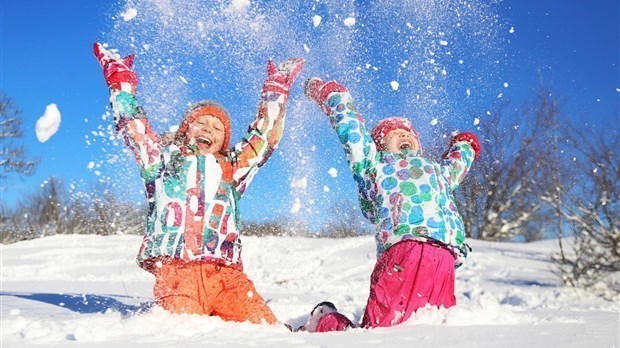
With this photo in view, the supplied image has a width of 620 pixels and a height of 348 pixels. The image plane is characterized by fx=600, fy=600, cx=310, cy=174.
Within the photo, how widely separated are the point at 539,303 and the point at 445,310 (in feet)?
12.8

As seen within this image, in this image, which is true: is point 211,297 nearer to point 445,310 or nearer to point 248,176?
point 248,176

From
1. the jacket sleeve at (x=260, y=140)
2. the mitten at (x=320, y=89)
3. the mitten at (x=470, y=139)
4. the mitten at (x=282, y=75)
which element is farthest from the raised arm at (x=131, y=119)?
the mitten at (x=470, y=139)

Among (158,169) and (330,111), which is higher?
(330,111)

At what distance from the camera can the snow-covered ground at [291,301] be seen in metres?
2.16

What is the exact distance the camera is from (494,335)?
6.83ft

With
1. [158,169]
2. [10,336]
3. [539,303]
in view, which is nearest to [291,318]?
[158,169]

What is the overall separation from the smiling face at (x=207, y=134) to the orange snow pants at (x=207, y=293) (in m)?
0.75

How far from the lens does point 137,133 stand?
3.48 m

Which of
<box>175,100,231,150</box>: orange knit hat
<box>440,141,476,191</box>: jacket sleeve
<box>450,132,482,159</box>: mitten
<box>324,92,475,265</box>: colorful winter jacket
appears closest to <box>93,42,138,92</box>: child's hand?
<box>175,100,231,150</box>: orange knit hat

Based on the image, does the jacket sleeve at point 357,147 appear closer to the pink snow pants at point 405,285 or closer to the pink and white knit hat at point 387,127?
the pink and white knit hat at point 387,127

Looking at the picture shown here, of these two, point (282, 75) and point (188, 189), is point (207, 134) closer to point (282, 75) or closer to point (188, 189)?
point (188, 189)

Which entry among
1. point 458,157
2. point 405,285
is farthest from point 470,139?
point 405,285

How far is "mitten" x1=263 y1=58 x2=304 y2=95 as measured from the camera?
3.89 metres

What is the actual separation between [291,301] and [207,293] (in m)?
2.12
